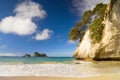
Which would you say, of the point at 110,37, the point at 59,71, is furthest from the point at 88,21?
the point at 59,71

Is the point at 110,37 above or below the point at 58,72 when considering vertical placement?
above

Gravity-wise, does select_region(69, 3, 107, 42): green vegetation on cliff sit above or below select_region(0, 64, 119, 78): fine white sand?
above

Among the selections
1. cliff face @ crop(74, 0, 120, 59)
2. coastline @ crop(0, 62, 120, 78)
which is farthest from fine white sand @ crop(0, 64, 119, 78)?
cliff face @ crop(74, 0, 120, 59)

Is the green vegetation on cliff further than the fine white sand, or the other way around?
the green vegetation on cliff

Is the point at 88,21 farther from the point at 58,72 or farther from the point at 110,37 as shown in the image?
the point at 58,72

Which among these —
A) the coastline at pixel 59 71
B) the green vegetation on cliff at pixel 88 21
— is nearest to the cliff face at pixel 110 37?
the green vegetation on cliff at pixel 88 21

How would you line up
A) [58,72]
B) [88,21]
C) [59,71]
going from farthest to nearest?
[88,21]
[59,71]
[58,72]

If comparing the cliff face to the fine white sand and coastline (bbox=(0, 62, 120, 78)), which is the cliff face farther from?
the fine white sand

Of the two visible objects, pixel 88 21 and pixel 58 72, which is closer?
pixel 58 72

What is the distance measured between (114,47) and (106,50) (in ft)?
2.95

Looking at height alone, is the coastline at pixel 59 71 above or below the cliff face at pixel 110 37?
below

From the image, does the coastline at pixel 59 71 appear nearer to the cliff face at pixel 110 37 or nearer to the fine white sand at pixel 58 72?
the fine white sand at pixel 58 72

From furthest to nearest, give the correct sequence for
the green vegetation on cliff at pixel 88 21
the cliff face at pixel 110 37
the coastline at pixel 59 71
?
the green vegetation on cliff at pixel 88 21 < the cliff face at pixel 110 37 < the coastline at pixel 59 71

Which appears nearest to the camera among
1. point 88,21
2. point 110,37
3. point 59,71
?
point 59,71
